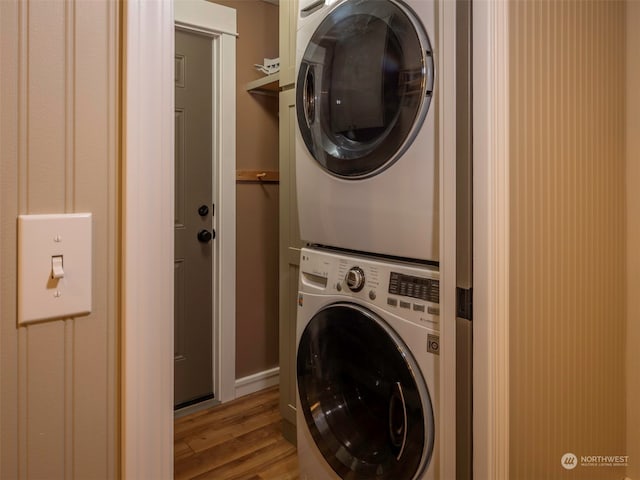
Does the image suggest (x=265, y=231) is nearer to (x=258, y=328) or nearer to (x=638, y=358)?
(x=258, y=328)

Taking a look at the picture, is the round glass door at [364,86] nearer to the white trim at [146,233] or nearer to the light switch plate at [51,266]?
the white trim at [146,233]

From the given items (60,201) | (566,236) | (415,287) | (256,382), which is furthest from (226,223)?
(60,201)

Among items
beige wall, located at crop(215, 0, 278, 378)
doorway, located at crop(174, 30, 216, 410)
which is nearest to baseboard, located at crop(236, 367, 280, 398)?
beige wall, located at crop(215, 0, 278, 378)

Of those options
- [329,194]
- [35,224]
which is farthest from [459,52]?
[35,224]

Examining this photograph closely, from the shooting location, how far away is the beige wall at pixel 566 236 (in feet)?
3.72

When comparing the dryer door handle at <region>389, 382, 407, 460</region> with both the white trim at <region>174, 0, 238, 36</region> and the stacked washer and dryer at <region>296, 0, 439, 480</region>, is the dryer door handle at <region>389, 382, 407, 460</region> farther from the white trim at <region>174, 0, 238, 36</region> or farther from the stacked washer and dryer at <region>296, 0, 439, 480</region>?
the white trim at <region>174, 0, 238, 36</region>

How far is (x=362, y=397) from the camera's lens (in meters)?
1.44

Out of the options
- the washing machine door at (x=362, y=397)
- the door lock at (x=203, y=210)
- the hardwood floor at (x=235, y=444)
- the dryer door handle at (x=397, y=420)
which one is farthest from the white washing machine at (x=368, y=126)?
the hardwood floor at (x=235, y=444)

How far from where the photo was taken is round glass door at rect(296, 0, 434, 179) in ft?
3.90

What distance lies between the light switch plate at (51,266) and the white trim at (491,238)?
84 centimetres

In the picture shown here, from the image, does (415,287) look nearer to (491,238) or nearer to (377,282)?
(377,282)

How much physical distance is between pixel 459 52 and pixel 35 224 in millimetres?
985

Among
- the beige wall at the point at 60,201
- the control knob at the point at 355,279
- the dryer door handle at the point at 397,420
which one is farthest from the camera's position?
the control knob at the point at 355,279

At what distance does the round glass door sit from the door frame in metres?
0.77
